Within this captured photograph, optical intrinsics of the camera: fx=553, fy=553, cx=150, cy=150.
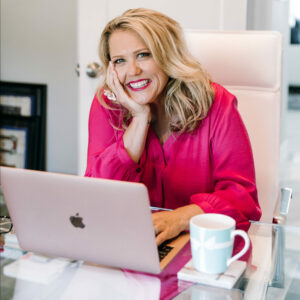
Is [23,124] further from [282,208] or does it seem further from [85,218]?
[85,218]

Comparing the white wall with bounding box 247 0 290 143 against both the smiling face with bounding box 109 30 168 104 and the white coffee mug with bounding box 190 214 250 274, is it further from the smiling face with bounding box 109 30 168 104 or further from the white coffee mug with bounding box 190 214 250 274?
the white coffee mug with bounding box 190 214 250 274

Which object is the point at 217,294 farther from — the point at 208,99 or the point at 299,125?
the point at 299,125

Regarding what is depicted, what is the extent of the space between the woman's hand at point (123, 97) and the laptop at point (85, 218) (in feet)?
1.90

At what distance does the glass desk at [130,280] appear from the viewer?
988 mm

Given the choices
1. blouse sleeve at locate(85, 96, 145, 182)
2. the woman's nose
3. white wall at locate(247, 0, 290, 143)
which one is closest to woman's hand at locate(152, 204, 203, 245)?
blouse sleeve at locate(85, 96, 145, 182)

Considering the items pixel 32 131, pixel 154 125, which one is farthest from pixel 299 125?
pixel 154 125

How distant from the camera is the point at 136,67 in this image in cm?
152

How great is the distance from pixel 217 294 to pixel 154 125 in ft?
2.55

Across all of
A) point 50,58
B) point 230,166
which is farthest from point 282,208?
point 50,58

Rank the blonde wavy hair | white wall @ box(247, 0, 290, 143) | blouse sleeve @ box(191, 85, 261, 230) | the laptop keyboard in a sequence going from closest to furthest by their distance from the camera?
the laptop keyboard, blouse sleeve @ box(191, 85, 261, 230), the blonde wavy hair, white wall @ box(247, 0, 290, 143)

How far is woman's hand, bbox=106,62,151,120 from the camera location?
1.58 meters

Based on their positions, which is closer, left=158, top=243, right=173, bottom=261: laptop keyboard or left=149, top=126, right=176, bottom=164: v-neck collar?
left=158, top=243, right=173, bottom=261: laptop keyboard

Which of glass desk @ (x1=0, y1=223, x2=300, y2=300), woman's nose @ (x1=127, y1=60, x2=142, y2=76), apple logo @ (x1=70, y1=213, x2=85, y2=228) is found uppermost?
woman's nose @ (x1=127, y1=60, x2=142, y2=76)

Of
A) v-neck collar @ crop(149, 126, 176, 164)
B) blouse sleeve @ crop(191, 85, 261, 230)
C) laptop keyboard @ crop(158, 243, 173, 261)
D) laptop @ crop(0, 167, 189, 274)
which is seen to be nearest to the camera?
laptop @ crop(0, 167, 189, 274)
